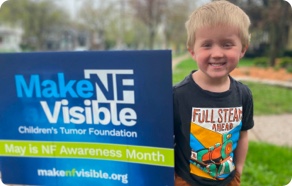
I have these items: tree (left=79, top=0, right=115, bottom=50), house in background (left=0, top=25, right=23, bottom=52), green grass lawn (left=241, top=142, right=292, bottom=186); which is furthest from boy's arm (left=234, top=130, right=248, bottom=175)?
house in background (left=0, top=25, right=23, bottom=52)

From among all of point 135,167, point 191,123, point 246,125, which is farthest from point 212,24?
point 135,167

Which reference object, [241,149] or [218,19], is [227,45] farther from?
[241,149]

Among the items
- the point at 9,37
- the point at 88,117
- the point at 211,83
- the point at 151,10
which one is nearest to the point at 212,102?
the point at 211,83

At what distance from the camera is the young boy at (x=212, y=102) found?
4.69 ft

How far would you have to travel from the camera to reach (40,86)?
1.63 meters

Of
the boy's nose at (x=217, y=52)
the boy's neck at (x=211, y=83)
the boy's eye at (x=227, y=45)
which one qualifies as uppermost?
the boy's eye at (x=227, y=45)

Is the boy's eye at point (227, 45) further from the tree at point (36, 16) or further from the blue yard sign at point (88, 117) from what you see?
the tree at point (36, 16)

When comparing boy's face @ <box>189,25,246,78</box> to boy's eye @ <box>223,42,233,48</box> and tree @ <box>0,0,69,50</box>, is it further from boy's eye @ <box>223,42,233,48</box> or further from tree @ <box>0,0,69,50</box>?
tree @ <box>0,0,69,50</box>

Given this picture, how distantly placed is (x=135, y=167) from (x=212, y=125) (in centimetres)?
47

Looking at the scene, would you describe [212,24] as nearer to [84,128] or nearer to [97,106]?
[97,106]

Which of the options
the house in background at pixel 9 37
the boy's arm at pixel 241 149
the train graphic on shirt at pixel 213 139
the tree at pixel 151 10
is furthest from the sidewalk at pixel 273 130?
the house in background at pixel 9 37

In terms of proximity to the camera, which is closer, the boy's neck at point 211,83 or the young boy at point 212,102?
the young boy at point 212,102

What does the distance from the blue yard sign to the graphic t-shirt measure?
0.27 ft

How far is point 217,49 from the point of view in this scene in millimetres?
1421
